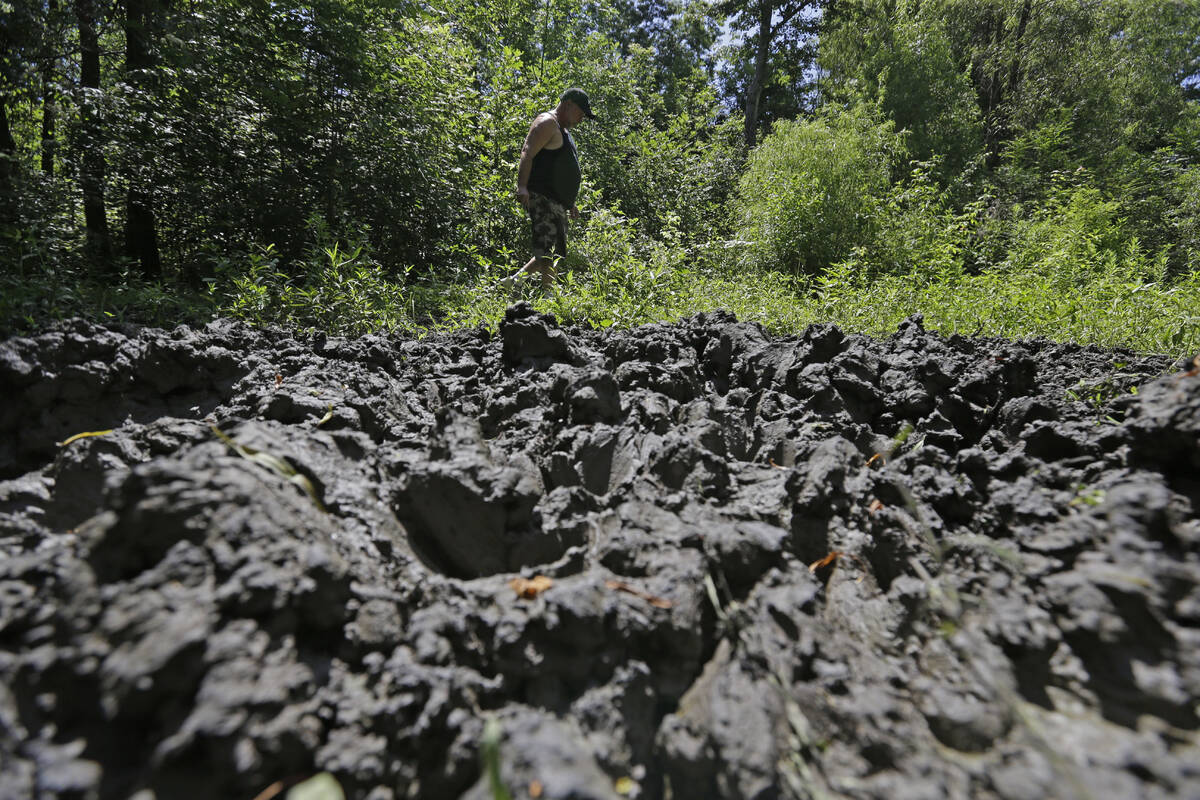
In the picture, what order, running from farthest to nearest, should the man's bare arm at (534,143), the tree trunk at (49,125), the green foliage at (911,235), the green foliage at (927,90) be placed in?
1. the green foliage at (927,90)
2. the green foliage at (911,235)
3. the man's bare arm at (534,143)
4. the tree trunk at (49,125)

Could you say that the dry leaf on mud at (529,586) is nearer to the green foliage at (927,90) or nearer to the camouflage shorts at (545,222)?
the camouflage shorts at (545,222)

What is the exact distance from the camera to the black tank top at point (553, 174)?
543cm

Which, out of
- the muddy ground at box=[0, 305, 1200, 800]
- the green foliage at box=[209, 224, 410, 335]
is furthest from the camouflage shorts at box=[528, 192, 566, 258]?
the muddy ground at box=[0, 305, 1200, 800]

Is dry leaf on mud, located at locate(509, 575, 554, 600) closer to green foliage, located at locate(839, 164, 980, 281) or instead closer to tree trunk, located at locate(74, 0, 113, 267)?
tree trunk, located at locate(74, 0, 113, 267)

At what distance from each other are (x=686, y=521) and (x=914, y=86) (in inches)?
730

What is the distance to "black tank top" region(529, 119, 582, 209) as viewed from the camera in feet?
17.8

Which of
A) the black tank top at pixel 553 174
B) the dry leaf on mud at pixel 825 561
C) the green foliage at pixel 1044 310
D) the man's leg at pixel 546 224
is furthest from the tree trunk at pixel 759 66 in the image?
the dry leaf on mud at pixel 825 561

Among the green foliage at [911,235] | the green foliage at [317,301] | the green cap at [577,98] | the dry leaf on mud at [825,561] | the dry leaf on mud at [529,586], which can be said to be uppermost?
the green foliage at [911,235]

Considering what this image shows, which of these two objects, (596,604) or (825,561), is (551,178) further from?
(596,604)

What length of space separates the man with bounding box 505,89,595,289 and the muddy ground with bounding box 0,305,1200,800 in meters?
3.87

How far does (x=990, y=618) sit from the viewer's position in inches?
45.1

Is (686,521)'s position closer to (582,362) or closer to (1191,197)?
(582,362)

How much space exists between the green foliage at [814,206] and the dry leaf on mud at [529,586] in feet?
22.5

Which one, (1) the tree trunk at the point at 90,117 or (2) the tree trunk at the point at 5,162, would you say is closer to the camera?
(2) the tree trunk at the point at 5,162
